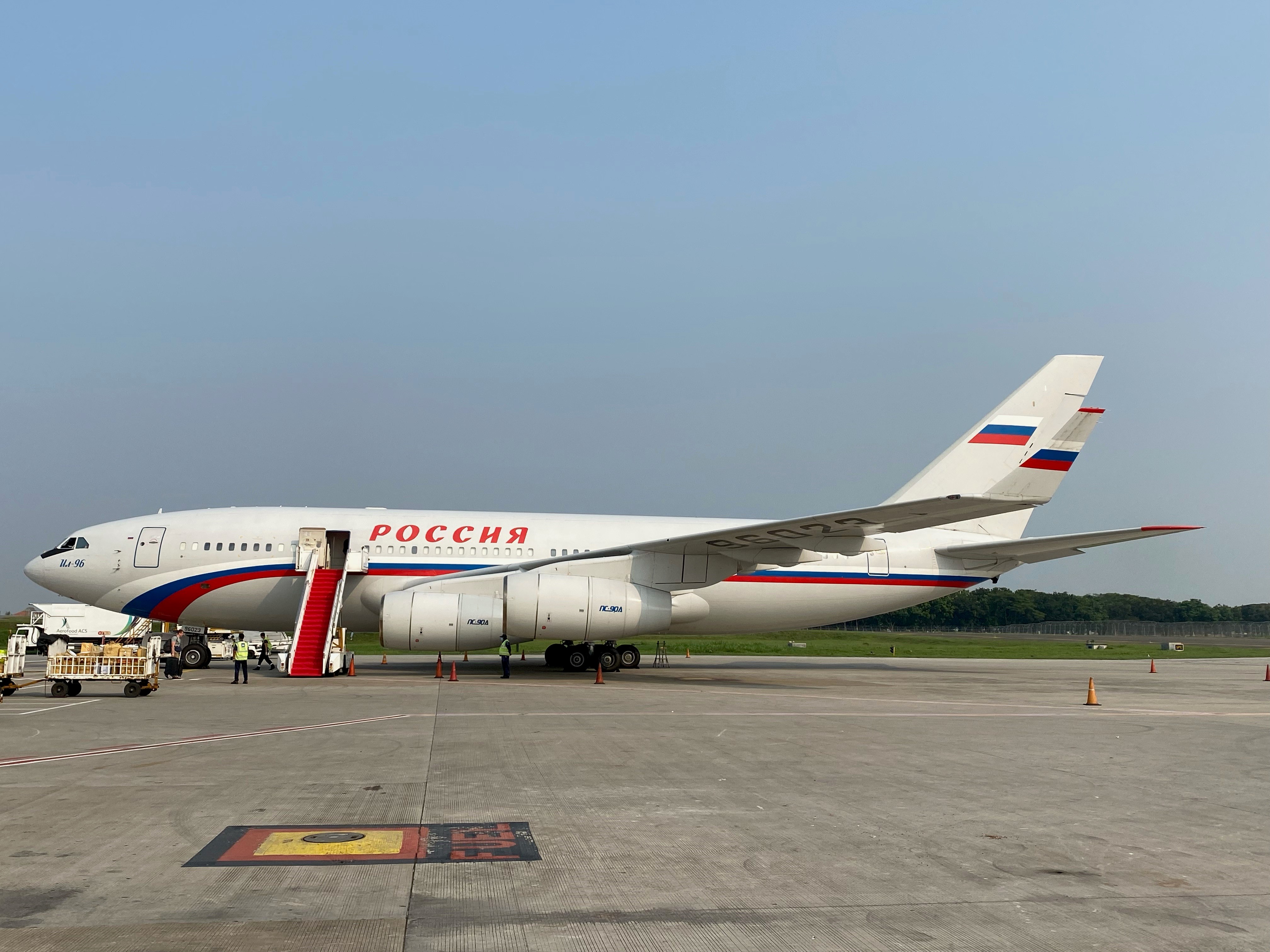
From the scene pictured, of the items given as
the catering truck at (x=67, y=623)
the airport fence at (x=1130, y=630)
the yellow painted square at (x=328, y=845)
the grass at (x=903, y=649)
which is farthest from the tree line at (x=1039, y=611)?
the yellow painted square at (x=328, y=845)

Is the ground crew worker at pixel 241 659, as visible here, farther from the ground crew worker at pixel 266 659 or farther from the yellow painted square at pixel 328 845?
the yellow painted square at pixel 328 845

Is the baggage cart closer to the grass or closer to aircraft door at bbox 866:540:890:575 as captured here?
the grass

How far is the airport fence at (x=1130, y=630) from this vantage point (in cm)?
7975

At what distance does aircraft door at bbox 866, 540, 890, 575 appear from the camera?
1008 inches

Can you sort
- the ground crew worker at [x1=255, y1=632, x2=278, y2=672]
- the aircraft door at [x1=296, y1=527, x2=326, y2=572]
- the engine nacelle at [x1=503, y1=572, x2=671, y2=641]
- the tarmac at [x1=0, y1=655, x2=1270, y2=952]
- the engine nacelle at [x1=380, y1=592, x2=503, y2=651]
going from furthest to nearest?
the ground crew worker at [x1=255, y1=632, x2=278, y2=672], the aircraft door at [x1=296, y1=527, x2=326, y2=572], the engine nacelle at [x1=503, y1=572, x2=671, y2=641], the engine nacelle at [x1=380, y1=592, x2=503, y2=651], the tarmac at [x1=0, y1=655, x2=1270, y2=952]

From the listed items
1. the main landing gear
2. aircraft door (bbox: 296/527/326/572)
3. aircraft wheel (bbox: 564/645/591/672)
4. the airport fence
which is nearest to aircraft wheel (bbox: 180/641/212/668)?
aircraft door (bbox: 296/527/326/572)

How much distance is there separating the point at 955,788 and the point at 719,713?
653 centimetres

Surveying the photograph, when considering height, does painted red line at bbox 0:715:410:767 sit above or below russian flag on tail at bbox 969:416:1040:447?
below

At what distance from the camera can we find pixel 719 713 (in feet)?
48.4

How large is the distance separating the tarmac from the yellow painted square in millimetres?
41

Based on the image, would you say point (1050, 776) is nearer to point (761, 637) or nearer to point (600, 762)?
point (600, 762)

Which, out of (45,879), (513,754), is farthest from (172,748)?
(45,879)

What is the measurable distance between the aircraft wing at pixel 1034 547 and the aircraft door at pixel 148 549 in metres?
19.9

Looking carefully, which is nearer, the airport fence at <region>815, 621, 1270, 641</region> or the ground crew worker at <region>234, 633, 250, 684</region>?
the ground crew worker at <region>234, 633, 250, 684</region>
